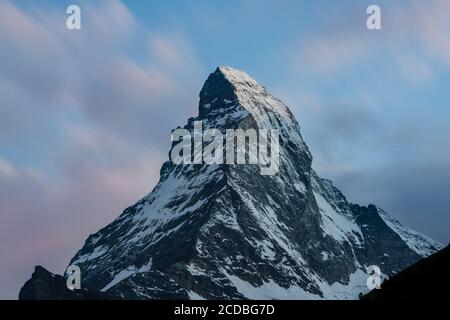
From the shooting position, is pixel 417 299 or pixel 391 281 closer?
pixel 417 299

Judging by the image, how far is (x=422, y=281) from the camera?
91375 millimetres

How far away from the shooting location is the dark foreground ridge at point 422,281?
281 ft

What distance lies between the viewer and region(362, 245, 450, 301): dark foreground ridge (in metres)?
85.7

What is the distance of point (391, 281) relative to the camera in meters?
97.9
